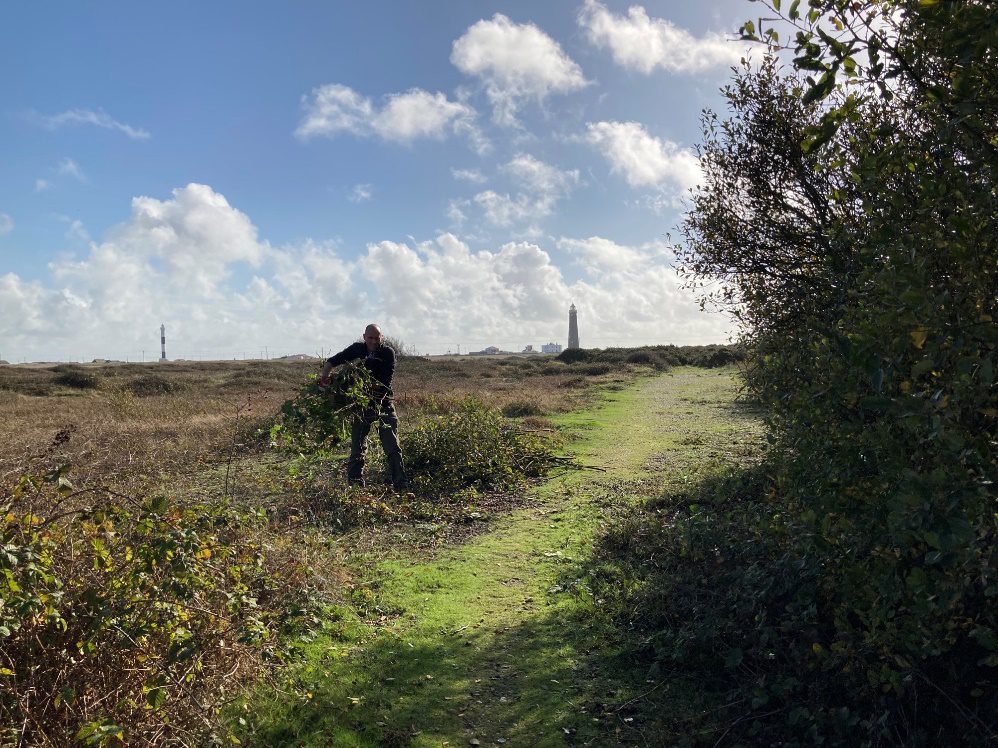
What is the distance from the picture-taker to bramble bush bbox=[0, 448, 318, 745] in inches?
120

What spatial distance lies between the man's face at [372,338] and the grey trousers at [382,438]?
888 millimetres

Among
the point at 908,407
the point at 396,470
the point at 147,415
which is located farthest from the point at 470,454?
the point at 147,415

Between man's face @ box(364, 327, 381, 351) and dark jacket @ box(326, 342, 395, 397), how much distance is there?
0.08m

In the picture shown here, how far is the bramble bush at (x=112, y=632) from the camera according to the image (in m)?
3.04

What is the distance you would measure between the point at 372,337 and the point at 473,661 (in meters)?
5.52

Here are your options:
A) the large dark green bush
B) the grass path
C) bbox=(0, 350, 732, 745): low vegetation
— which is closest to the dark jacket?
bbox=(0, 350, 732, 745): low vegetation

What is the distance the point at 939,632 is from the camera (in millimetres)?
3398

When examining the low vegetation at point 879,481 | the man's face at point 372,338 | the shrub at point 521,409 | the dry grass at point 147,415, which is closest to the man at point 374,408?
the man's face at point 372,338

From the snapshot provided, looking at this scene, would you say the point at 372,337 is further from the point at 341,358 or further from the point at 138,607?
the point at 138,607

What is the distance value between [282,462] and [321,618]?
23.7 feet

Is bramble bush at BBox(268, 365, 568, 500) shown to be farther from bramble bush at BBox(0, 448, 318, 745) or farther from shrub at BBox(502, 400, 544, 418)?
shrub at BBox(502, 400, 544, 418)

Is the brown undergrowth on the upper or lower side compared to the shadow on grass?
upper

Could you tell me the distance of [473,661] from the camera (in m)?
5.05

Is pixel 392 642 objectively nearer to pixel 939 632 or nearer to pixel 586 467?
pixel 939 632
